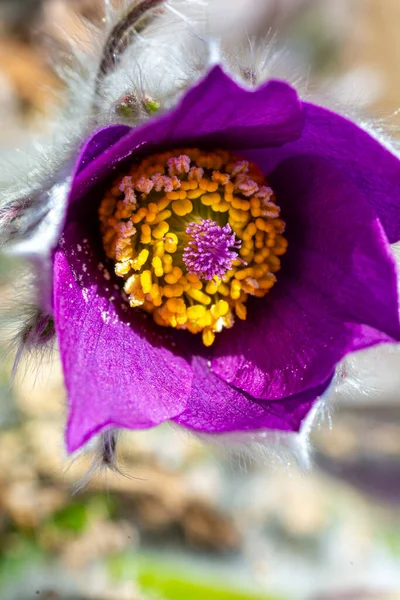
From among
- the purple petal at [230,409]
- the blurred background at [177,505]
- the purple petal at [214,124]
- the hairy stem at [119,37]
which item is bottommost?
the blurred background at [177,505]

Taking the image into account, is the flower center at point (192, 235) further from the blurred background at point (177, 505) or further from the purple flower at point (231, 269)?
the blurred background at point (177, 505)

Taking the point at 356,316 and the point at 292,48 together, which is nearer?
the point at 356,316

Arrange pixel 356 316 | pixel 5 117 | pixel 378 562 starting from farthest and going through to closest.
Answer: pixel 5 117, pixel 378 562, pixel 356 316

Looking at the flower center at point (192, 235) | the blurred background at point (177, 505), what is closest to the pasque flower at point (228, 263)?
the flower center at point (192, 235)

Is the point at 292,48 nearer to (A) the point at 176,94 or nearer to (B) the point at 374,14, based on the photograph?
(B) the point at 374,14

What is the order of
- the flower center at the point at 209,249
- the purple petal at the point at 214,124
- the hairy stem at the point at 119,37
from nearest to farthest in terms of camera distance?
the purple petal at the point at 214,124 < the flower center at the point at 209,249 < the hairy stem at the point at 119,37

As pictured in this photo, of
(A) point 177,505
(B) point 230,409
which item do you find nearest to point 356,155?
(B) point 230,409

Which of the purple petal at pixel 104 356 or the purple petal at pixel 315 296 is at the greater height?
the purple petal at pixel 104 356

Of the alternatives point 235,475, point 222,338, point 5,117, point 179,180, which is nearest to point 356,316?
point 222,338
